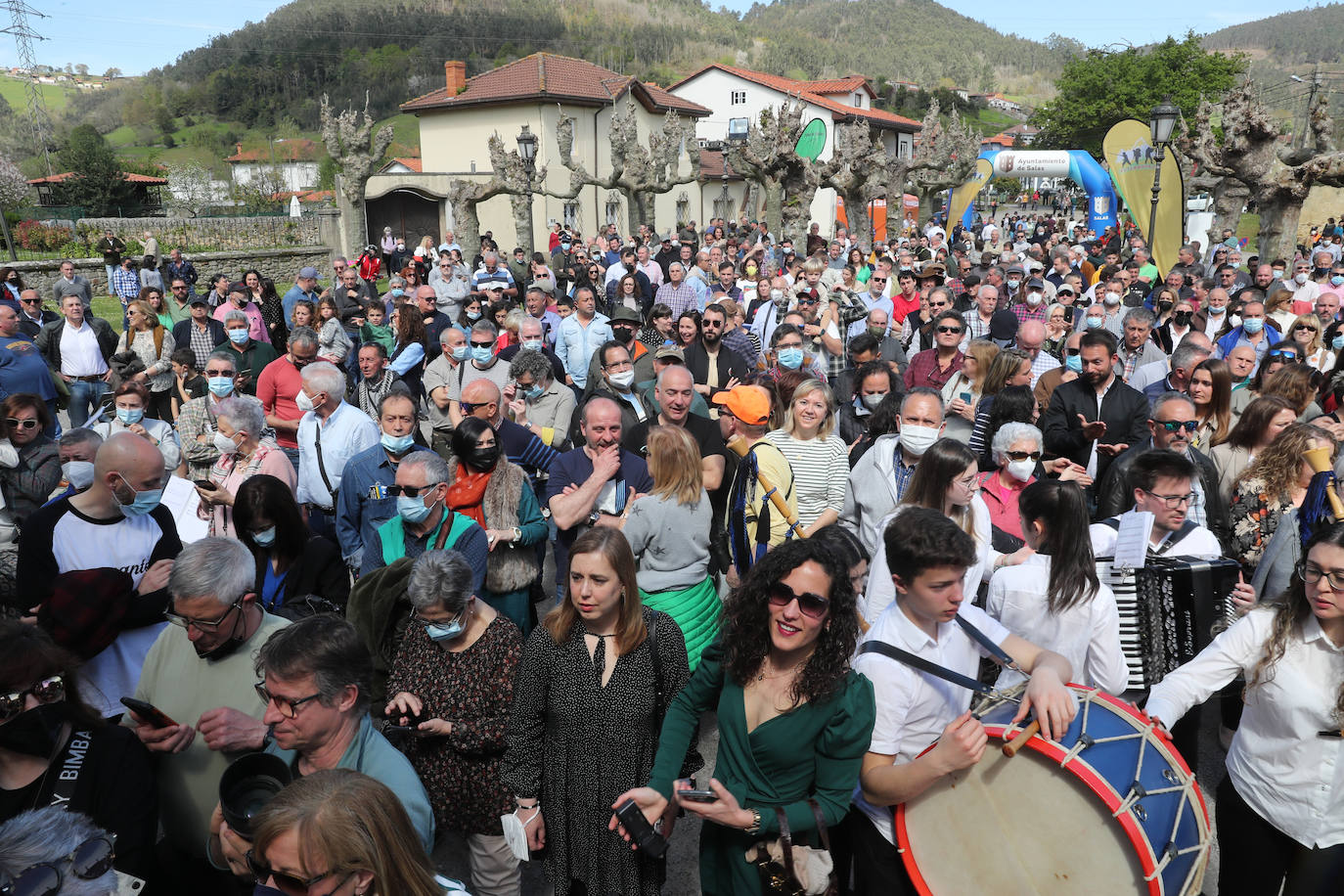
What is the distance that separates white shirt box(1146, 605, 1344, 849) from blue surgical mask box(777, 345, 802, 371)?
459cm

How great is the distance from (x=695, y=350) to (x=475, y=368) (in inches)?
74.6

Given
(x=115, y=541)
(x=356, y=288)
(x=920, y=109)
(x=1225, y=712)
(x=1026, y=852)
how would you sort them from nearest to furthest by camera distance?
(x=1026, y=852) → (x=115, y=541) → (x=1225, y=712) → (x=356, y=288) → (x=920, y=109)

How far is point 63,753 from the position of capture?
2.40 m

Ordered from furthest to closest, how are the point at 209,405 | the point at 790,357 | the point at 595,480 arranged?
the point at 790,357, the point at 209,405, the point at 595,480

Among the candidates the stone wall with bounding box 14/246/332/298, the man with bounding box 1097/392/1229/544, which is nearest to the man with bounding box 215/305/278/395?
the man with bounding box 1097/392/1229/544

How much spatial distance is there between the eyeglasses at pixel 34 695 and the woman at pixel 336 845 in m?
0.99

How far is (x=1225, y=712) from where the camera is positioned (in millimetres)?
4668

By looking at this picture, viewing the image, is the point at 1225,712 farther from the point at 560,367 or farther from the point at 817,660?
the point at 560,367

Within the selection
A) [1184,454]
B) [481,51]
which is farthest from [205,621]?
[481,51]

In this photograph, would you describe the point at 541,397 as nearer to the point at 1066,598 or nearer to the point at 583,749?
the point at 583,749

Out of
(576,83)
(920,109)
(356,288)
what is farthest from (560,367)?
(920,109)

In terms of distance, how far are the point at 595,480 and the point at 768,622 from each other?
6.88ft

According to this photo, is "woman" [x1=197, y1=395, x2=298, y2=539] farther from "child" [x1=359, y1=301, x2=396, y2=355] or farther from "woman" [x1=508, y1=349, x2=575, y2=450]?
"child" [x1=359, y1=301, x2=396, y2=355]

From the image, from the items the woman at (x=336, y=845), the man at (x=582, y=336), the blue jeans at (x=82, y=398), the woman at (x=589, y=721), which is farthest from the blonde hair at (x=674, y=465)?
the blue jeans at (x=82, y=398)
